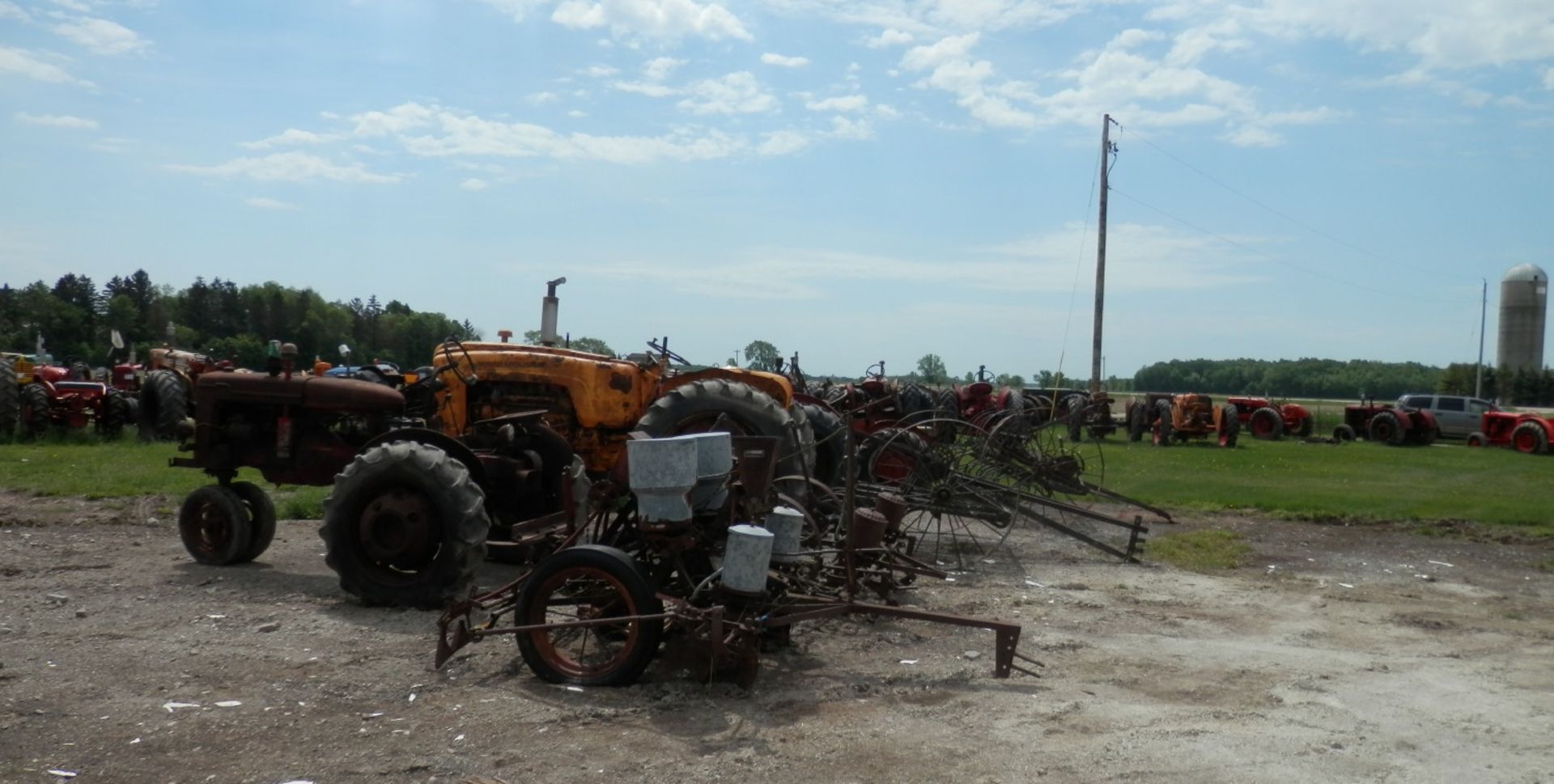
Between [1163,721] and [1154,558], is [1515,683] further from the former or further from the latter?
[1154,558]

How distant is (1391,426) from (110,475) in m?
31.1

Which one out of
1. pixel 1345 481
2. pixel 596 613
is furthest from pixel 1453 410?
pixel 596 613

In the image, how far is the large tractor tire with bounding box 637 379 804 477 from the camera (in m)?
9.85

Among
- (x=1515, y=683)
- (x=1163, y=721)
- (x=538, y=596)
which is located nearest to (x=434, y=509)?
(x=538, y=596)

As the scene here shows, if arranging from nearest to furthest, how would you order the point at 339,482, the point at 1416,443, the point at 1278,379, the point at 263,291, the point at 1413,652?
the point at 1413,652 → the point at 339,482 → the point at 1416,443 → the point at 263,291 → the point at 1278,379

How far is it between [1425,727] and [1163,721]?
122cm

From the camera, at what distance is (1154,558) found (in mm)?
10938

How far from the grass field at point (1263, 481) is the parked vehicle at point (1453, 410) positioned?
9.27 m

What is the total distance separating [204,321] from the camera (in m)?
54.6

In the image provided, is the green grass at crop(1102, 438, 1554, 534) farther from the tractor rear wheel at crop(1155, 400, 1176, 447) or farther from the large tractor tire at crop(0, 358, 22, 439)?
the large tractor tire at crop(0, 358, 22, 439)

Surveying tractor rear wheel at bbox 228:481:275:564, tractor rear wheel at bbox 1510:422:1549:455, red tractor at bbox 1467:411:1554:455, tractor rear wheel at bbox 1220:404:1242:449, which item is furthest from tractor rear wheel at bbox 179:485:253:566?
red tractor at bbox 1467:411:1554:455

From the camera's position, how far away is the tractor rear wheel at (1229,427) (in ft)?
99.0

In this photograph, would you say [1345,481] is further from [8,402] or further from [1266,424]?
[8,402]

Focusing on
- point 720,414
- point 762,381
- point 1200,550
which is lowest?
point 1200,550
